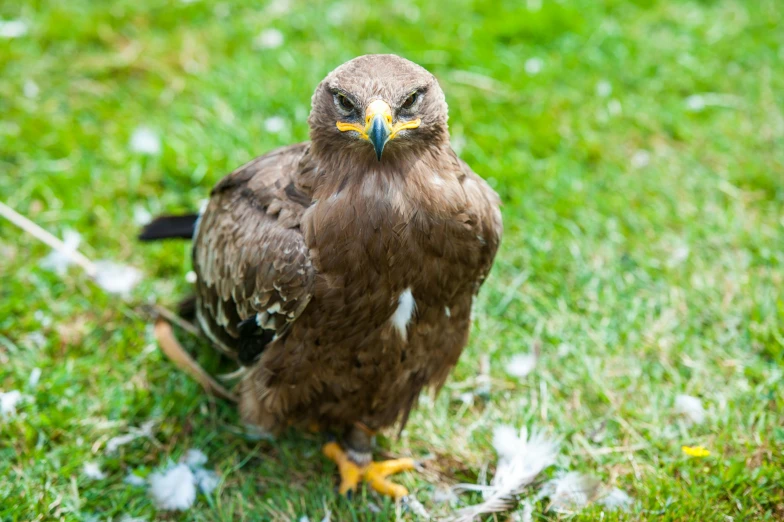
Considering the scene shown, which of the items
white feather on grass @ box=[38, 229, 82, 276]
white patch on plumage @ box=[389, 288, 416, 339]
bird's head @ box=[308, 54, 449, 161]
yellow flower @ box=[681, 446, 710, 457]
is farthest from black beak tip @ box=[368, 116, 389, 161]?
white feather on grass @ box=[38, 229, 82, 276]

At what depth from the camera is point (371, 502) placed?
3.54 meters

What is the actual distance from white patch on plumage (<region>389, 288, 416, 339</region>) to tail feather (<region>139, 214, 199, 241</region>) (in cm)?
144

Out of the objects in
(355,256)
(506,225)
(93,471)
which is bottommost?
(93,471)

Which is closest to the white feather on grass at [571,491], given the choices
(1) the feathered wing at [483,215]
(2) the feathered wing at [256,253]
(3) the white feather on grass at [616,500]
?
(3) the white feather on grass at [616,500]

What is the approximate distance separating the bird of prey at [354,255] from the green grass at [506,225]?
21.2 inches

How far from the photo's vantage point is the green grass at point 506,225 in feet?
11.7

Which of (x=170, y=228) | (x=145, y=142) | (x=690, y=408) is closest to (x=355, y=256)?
(x=170, y=228)

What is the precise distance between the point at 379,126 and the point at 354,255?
52 centimetres

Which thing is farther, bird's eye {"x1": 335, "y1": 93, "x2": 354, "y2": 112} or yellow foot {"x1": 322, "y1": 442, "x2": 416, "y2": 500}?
yellow foot {"x1": 322, "y1": 442, "x2": 416, "y2": 500}

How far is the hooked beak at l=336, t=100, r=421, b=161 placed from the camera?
2.63m

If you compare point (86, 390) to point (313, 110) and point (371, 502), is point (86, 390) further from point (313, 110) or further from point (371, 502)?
point (313, 110)

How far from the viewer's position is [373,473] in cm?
361

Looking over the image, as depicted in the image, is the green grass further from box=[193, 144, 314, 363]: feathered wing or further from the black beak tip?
the black beak tip

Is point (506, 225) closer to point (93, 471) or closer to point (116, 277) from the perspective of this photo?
point (116, 277)
